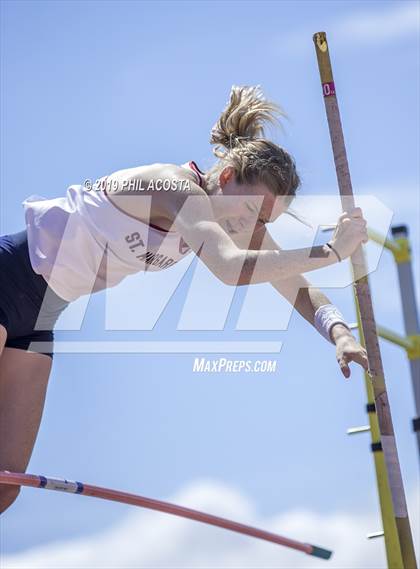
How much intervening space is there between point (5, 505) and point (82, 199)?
5.97ft

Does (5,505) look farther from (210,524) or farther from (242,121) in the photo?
(242,121)

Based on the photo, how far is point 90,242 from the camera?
624 centimetres

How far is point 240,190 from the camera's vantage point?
6031mm

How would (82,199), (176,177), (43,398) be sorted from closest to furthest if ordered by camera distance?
(176,177) → (82,199) → (43,398)

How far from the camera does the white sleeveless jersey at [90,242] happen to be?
614cm

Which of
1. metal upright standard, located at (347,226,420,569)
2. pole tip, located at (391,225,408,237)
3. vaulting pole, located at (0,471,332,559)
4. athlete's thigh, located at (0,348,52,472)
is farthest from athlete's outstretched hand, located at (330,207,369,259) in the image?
pole tip, located at (391,225,408,237)

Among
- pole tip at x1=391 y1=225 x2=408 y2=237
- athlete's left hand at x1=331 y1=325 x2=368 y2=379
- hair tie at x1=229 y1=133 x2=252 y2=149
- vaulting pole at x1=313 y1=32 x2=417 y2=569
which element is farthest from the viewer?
pole tip at x1=391 y1=225 x2=408 y2=237

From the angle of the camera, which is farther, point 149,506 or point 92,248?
point 149,506

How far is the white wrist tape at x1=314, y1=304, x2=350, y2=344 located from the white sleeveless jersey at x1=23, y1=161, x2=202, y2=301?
81cm

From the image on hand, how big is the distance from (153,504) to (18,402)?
3.35 ft

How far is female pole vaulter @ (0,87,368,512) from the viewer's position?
5695 millimetres

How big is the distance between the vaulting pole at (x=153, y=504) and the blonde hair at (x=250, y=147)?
1905mm

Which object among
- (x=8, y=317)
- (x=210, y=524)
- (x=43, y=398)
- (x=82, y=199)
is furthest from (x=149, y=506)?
(x=82, y=199)

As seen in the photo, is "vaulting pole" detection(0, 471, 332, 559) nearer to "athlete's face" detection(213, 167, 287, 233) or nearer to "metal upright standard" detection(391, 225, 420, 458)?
"athlete's face" detection(213, 167, 287, 233)
